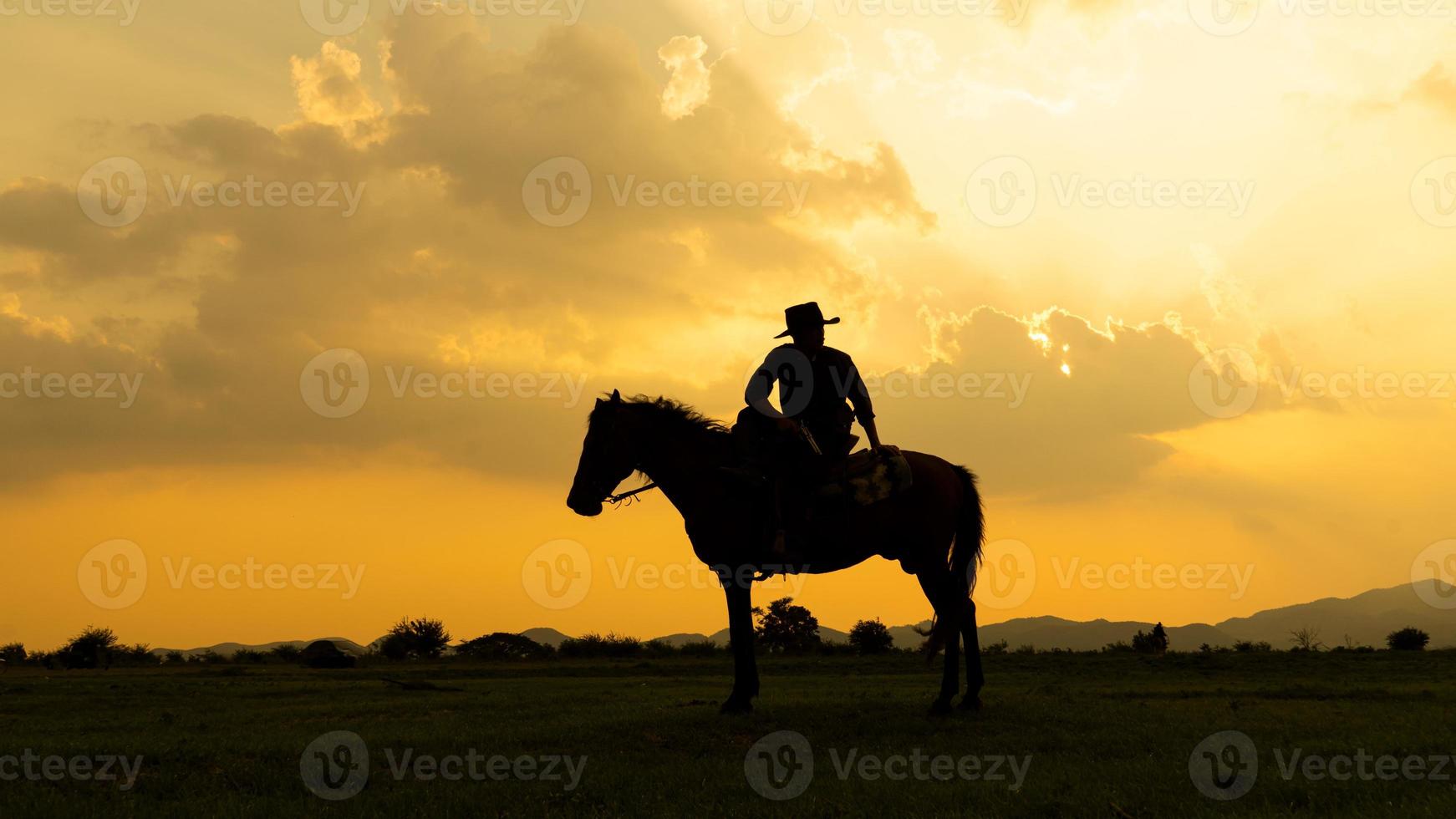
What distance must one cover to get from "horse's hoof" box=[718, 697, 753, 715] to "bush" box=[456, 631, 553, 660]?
26.8m

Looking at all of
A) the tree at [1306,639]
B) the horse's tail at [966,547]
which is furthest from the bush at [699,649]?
the horse's tail at [966,547]

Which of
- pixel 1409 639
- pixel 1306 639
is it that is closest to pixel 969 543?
A: pixel 1306 639

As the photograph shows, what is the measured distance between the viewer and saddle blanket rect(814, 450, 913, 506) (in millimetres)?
13852

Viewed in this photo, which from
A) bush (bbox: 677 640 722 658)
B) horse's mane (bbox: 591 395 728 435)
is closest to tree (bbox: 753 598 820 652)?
bush (bbox: 677 640 722 658)

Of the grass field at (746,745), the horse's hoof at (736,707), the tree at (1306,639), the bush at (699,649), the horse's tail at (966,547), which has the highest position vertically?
the horse's tail at (966,547)

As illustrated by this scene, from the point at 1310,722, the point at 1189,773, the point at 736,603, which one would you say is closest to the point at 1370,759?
the point at 1189,773

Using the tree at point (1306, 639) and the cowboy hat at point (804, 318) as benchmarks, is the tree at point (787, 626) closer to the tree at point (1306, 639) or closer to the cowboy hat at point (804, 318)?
the tree at point (1306, 639)

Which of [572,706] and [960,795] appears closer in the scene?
[960,795]

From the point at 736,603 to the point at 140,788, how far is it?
274 inches

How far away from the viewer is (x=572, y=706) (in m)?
16.7

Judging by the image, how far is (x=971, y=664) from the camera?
14734 mm

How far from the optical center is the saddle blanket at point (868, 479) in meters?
13.9

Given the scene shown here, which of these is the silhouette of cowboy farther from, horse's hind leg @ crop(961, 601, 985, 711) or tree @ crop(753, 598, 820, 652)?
tree @ crop(753, 598, 820, 652)

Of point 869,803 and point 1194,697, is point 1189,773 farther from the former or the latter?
point 1194,697
